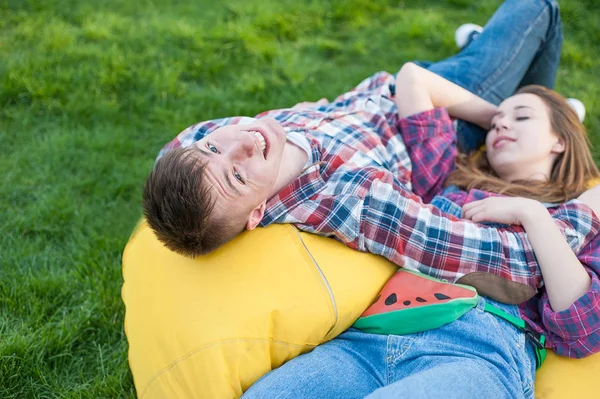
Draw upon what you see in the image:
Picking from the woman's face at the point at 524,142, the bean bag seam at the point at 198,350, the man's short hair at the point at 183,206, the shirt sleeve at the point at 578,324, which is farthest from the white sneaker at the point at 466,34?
the bean bag seam at the point at 198,350

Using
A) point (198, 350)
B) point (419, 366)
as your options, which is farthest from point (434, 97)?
point (198, 350)

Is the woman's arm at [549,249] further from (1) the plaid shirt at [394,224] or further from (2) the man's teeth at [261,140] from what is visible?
A: (2) the man's teeth at [261,140]

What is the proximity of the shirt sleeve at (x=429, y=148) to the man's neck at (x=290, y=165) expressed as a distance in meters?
0.84

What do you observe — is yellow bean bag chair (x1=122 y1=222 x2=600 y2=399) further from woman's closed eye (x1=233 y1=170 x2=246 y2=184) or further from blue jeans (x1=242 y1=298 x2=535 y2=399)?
woman's closed eye (x1=233 y1=170 x2=246 y2=184)

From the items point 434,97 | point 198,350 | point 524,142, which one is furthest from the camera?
point 434,97

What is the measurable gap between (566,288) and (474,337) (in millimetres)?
531

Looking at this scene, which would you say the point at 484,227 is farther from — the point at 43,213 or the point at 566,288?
the point at 43,213

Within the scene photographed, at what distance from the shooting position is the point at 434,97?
342 centimetres

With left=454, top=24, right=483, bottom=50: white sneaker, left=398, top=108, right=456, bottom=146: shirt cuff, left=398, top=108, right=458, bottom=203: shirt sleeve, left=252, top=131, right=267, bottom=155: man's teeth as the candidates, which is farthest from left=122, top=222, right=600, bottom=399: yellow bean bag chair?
left=454, top=24, right=483, bottom=50: white sneaker

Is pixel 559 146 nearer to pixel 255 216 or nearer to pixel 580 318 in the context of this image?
pixel 580 318

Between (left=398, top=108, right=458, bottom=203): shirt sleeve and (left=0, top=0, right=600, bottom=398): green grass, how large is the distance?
172 cm

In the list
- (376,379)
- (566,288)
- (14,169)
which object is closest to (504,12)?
(566,288)

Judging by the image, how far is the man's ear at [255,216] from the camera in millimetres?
2481

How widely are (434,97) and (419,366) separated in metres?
1.86
